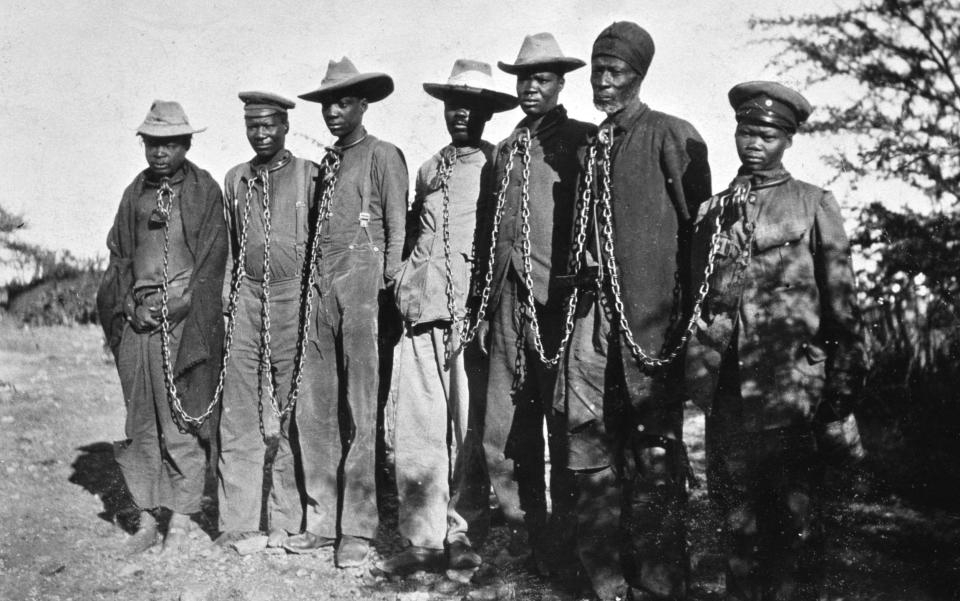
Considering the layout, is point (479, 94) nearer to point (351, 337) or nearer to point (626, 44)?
point (626, 44)

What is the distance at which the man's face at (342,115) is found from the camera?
5.61 meters

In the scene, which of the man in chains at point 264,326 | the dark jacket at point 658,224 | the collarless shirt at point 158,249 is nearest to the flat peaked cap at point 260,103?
the man in chains at point 264,326

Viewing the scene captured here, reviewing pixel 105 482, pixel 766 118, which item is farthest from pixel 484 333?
pixel 105 482

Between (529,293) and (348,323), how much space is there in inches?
45.2

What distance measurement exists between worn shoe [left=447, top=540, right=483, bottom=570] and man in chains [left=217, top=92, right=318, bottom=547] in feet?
3.49

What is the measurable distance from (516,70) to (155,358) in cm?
279

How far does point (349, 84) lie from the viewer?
555 centimetres

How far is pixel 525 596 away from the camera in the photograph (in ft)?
15.6

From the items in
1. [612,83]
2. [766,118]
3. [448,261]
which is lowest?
[448,261]

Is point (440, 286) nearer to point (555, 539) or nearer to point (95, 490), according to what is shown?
point (555, 539)

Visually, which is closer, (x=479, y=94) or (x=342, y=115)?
(x=479, y=94)

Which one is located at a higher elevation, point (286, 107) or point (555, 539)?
point (286, 107)

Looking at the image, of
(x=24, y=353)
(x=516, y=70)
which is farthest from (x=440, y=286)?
(x=24, y=353)

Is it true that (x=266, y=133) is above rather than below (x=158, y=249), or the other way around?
above
